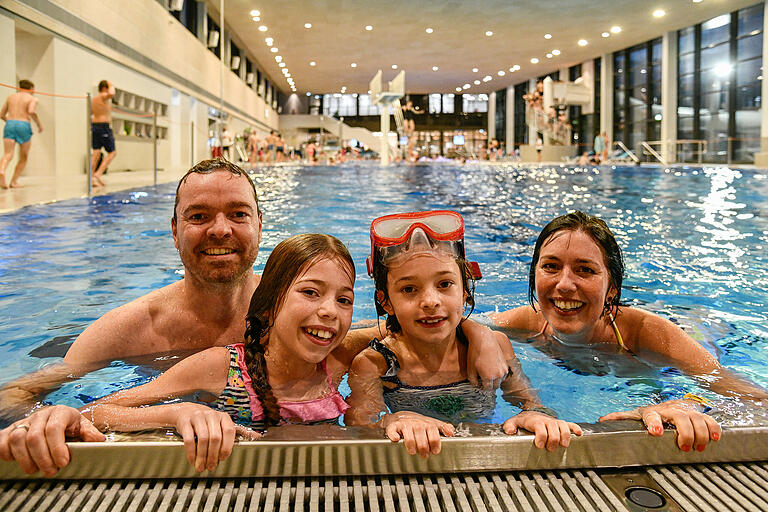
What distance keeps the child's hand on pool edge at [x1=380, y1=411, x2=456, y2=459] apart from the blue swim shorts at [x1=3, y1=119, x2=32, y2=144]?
9046mm

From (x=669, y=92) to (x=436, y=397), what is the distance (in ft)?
85.7

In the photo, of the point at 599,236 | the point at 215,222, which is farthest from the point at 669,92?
the point at 215,222

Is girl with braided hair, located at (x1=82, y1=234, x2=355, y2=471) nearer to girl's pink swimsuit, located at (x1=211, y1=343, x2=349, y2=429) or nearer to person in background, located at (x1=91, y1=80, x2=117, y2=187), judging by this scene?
girl's pink swimsuit, located at (x1=211, y1=343, x2=349, y2=429)

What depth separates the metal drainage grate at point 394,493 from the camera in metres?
1.38

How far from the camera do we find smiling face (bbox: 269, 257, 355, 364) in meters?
1.90

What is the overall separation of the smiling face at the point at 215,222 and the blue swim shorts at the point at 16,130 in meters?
7.82

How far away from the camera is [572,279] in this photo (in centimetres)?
256

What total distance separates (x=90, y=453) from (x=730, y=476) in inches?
56.9

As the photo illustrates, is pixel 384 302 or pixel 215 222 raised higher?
pixel 215 222

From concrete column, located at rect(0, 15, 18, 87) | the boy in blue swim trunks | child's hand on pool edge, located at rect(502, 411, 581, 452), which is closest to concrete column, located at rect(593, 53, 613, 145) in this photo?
concrete column, located at rect(0, 15, 18, 87)

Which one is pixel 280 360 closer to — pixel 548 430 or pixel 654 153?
pixel 548 430

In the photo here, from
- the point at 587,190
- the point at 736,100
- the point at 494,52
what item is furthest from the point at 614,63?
the point at 587,190

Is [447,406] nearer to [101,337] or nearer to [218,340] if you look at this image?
[218,340]

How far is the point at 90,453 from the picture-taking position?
1462 millimetres
